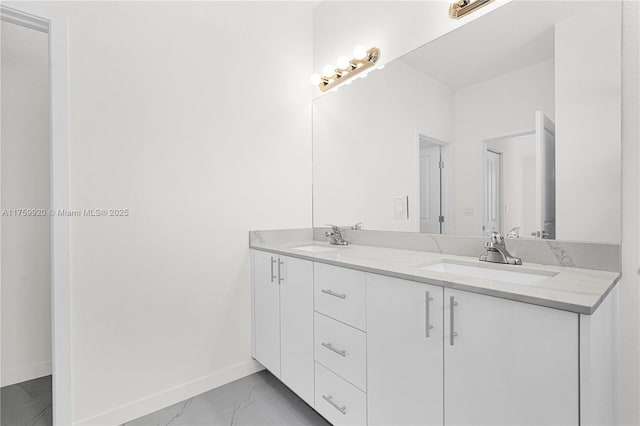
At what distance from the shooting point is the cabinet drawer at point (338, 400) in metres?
1.30

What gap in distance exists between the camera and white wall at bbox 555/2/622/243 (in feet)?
3.64

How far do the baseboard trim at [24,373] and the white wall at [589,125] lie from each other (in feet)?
9.77

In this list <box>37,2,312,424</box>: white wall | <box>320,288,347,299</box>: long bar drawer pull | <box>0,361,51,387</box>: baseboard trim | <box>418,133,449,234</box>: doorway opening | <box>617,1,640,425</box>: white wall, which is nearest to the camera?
<box>617,1,640,425</box>: white wall

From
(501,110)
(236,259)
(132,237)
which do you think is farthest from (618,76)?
(132,237)

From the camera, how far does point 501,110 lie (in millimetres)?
1422

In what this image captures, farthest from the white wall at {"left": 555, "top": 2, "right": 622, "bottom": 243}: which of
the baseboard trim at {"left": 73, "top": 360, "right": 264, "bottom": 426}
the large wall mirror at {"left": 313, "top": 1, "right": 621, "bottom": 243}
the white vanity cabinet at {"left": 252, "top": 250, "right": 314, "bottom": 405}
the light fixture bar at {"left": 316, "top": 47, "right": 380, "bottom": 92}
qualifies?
the baseboard trim at {"left": 73, "top": 360, "right": 264, "bottom": 426}

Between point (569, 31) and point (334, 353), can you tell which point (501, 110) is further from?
→ point (334, 353)

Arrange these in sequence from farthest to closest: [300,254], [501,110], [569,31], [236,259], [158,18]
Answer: [236,259] → [158,18] → [300,254] → [501,110] → [569,31]

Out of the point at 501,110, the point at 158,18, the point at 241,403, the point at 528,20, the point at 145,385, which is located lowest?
the point at 241,403

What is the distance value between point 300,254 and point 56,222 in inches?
43.8

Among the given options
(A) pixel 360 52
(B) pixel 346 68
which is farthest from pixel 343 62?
(A) pixel 360 52

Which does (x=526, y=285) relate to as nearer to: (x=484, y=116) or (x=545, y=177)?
(x=545, y=177)

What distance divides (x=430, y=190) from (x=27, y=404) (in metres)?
2.47

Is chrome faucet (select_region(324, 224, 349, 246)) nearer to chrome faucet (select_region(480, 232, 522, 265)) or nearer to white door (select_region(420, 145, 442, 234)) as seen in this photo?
white door (select_region(420, 145, 442, 234))
